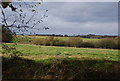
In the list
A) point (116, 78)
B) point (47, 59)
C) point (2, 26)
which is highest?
point (2, 26)

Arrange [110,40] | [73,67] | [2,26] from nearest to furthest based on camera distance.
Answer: [2,26] < [73,67] < [110,40]

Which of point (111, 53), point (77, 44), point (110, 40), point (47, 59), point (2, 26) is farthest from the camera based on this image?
point (77, 44)

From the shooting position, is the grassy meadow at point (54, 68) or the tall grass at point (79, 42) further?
the tall grass at point (79, 42)

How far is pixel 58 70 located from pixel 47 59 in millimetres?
1394

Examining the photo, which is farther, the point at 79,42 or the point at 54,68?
the point at 79,42

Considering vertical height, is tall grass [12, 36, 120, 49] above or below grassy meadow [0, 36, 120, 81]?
above

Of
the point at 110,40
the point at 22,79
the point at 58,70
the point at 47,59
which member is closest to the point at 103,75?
the point at 58,70

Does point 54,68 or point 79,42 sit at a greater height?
point 79,42

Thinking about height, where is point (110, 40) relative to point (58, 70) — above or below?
above

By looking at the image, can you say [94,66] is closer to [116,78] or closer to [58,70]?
[116,78]

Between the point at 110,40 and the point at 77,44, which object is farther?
the point at 77,44

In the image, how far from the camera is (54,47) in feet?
52.5

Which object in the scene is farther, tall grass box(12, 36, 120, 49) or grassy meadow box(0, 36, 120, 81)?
tall grass box(12, 36, 120, 49)

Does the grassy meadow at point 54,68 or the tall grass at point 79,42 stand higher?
the tall grass at point 79,42
